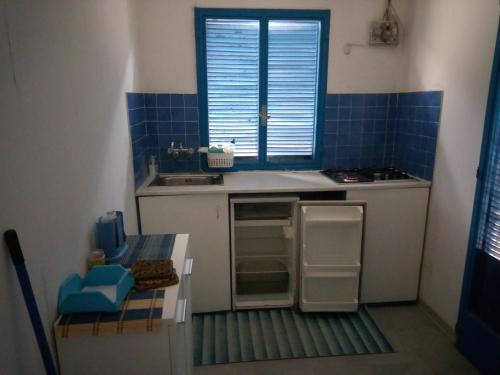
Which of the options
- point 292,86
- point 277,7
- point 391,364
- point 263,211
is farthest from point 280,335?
point 277,7

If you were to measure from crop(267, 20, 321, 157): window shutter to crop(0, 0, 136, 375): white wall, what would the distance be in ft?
4.60

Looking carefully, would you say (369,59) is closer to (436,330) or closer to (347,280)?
(347,280)

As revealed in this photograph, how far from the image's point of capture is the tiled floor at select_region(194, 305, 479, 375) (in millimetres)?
2100

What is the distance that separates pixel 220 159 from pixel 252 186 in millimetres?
493

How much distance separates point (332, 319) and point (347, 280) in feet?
1.00

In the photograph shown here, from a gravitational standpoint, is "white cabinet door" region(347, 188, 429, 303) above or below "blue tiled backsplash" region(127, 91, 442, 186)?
below

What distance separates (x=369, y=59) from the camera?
2.94m

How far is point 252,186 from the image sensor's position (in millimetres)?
2551

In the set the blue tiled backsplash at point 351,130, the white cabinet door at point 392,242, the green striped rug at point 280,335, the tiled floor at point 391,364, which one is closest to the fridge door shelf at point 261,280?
the green striped rug at point 280,335

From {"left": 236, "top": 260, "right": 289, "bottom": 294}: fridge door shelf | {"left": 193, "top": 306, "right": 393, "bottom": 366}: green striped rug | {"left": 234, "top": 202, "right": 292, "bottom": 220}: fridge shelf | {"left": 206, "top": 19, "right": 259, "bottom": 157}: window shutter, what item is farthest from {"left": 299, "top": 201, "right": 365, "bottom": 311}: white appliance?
{"left": 206, "top": 19, "right": 259, "bottom": 157}: window shutter

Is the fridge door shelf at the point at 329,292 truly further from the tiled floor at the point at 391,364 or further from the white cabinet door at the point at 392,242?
the tiled floor at the point at 391,364

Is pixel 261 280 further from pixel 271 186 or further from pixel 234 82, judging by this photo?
pixel 234 82

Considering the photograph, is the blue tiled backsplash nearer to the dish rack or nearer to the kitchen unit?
the dish rack

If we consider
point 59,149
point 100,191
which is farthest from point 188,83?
point 59,149
